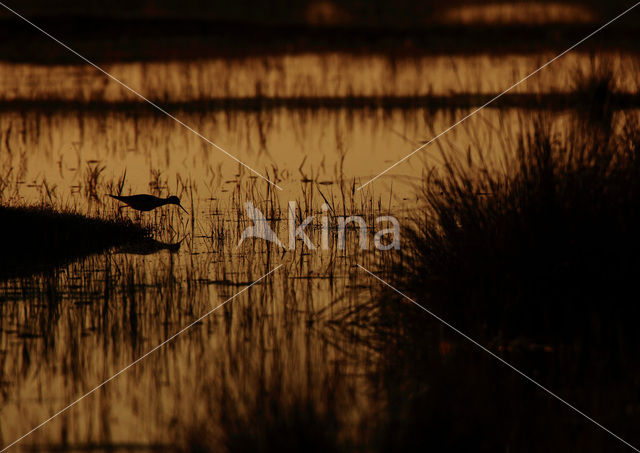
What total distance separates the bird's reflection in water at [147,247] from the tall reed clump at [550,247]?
10.8 ft

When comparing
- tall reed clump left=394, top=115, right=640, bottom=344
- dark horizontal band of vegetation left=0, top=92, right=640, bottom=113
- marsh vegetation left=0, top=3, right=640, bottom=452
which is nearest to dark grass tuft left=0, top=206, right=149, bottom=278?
marsh vegetation left=0, top=3, right=640, bottom=452

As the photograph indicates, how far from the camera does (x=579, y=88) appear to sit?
651 centimetres

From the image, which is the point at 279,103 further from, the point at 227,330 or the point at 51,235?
the point at 227,330

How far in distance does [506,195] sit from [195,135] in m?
11.2

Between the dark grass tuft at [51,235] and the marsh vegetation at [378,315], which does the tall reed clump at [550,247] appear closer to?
the marsh vegetation at [378,315]

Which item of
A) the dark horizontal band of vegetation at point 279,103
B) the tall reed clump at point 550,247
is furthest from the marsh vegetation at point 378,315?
the dark horizontal band of vegetation at point 279,103

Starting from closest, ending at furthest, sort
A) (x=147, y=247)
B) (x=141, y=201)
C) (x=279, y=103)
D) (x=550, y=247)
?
(x=550, y=247), (x=147, y=247), (x=141, y=201), (x=279, y=103)

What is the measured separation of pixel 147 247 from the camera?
28.1ft

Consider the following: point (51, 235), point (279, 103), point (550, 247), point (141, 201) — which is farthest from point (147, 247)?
point (279, 103)

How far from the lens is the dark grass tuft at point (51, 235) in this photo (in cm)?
808

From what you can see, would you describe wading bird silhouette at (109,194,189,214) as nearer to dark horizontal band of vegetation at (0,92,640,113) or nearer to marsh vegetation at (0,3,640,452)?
marsh vegetation at (0,3,640,452)

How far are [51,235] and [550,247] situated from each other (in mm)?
4862

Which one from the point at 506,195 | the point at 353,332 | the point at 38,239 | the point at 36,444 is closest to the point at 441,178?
the point at 506,195

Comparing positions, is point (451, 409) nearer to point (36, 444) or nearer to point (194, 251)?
point (36, 444)
